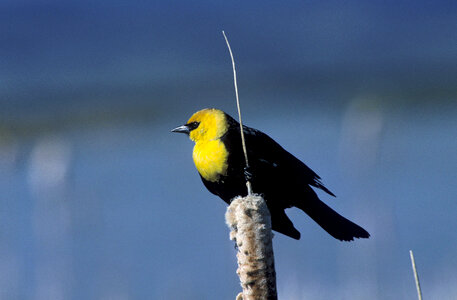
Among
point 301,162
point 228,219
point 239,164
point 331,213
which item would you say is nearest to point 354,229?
point 331,213

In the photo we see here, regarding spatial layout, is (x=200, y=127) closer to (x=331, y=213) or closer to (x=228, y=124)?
A: (x=228, y=124)

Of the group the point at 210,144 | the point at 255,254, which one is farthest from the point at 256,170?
the point at 255,254

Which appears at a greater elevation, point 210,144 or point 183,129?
point 183,129

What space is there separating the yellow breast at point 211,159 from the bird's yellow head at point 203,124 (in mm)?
49

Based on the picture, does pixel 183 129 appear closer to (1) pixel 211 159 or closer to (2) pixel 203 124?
(2) pixel 203 124

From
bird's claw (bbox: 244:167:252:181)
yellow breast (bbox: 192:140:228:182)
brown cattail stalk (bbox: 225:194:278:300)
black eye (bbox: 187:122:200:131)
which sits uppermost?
black eye (bbox: 187:122:200:131)

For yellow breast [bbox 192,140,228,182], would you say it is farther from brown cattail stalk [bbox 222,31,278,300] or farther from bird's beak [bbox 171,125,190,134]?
brown cattail stalk [bbox 222,31,278,300]

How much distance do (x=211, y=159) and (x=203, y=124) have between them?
0.20m

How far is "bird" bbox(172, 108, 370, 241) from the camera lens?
98.2 inches

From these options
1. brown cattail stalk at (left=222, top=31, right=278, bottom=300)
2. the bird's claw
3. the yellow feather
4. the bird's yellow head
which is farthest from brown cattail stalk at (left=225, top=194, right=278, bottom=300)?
the bird's yellow head

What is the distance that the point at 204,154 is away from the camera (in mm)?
2545

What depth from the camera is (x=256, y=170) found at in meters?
2.52

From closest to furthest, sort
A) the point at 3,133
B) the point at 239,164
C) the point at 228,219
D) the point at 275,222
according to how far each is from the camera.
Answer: the point at 228,219 → the point at 239,164 → the point at 275,222 → the point at 3,133

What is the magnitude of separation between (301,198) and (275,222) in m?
0.20
